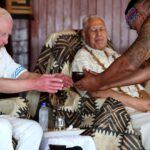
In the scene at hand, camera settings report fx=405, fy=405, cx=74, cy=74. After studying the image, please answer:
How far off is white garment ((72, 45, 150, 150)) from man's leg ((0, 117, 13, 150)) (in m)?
0.95

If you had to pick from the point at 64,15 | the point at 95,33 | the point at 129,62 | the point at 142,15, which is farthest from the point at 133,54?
the point at 64,15

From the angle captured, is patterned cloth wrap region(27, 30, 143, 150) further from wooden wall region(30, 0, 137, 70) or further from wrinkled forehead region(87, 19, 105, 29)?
wooden wall region(30, 0, 137, 70)

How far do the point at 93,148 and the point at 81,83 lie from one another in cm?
53

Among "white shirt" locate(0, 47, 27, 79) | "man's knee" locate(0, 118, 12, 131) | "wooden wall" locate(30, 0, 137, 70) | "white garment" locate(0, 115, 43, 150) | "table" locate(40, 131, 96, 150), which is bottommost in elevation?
"table" locate(40, 131, 96, 150)

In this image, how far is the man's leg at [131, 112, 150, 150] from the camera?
2779 mm

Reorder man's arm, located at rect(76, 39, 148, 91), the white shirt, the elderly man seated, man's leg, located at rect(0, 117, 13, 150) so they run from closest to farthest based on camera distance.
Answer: man's leg, located at rect(0, 117, 13, 150), man's arm, located at rect(76, 39, 148, 91), the white shirt, the elderly man seated

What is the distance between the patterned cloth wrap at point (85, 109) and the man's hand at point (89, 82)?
0.16m

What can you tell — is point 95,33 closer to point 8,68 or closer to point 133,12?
point 8,68

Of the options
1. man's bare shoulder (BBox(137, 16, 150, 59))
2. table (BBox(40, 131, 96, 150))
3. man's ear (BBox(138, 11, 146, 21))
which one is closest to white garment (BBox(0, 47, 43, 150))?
table (BBox(40, 131, 96, 150))

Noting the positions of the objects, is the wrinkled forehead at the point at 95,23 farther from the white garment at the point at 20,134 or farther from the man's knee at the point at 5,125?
the man's knee at the point at 5,125

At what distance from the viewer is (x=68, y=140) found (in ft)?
8.32

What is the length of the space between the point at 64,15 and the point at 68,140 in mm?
2619

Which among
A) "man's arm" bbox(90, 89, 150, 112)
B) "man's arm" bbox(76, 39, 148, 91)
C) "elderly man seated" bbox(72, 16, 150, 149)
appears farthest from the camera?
"man's arm" bbox(90, 89, 150, 112)

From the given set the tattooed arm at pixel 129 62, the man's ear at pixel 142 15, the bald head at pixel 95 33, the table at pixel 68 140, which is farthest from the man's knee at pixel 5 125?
the bald head at pixel 95 33
